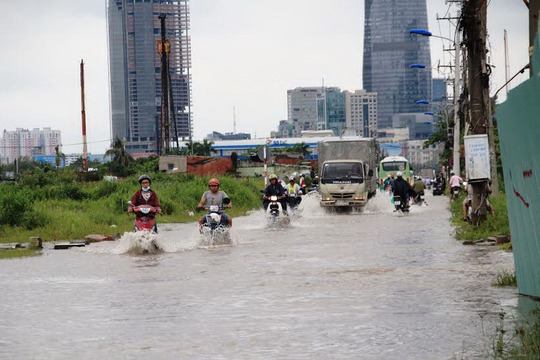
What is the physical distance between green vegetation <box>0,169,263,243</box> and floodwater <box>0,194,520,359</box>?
268 inches

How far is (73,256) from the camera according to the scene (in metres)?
22.9

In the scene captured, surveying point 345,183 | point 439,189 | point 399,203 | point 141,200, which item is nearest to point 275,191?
point 399,203

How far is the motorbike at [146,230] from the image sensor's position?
2198cm

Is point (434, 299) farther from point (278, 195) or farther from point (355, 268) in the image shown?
point (278, 195)

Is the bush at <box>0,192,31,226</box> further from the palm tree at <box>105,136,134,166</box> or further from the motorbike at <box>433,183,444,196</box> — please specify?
the palm tree at <box>105,136,134,166</box>

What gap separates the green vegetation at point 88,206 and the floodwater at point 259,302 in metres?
6.80

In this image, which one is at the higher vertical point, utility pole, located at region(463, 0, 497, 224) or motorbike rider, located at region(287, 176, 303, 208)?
utility pole, located at region(463, 0, 497, 224)

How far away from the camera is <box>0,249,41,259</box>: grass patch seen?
75.8 ft

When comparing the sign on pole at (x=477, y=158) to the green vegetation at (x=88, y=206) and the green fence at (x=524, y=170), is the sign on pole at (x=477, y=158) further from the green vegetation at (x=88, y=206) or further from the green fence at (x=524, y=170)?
the green fence at (x=524, y=170)

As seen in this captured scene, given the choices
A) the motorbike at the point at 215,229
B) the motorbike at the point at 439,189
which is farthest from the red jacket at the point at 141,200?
the motorbike at the point at 439,189

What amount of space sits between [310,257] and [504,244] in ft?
12.6

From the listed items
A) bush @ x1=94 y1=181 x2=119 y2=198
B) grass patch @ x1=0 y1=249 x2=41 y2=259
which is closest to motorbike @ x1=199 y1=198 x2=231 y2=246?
grass patch @ x1=0 y1=249 x2=41 y2=259

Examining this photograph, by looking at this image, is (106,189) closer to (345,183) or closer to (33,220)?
(345,183)

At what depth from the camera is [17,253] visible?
23.7m
